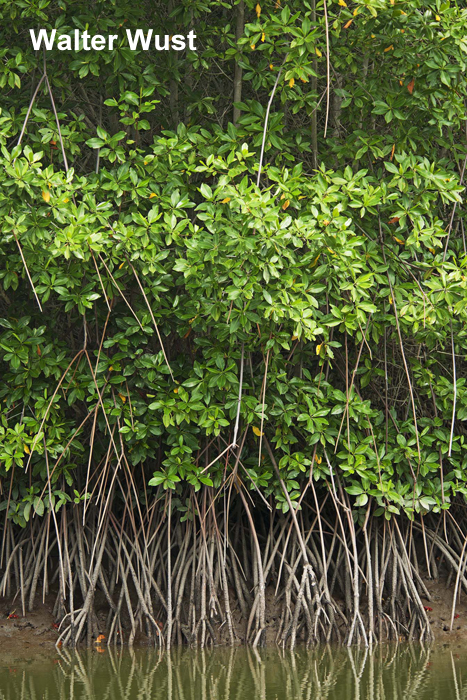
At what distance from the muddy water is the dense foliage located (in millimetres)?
962

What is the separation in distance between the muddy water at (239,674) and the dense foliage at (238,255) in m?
0.96

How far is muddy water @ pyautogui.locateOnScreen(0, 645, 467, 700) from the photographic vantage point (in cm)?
445

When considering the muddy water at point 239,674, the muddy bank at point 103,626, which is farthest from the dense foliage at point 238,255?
the muddy water at point 239,674

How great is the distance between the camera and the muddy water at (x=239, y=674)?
4449mm

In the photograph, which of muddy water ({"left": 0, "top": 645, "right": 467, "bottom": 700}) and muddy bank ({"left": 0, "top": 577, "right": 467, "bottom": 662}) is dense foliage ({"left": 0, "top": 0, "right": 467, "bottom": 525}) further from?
muddy water ({"left": 0, "top": 645, "right": 467, "bottom": 700})

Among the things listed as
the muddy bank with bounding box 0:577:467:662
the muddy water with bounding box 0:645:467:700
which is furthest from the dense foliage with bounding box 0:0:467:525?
the muddy water with bounding box 0:645:467:700

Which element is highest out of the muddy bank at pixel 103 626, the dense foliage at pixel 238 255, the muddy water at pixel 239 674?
the dense foliage at pixel 238 255

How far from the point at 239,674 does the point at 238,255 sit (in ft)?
7.69

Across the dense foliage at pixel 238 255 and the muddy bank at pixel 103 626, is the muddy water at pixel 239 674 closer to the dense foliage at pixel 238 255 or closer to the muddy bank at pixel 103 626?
the muddy bank at pixel 103 626

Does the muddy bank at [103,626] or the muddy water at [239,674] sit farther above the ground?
the muddy water at [239,674]

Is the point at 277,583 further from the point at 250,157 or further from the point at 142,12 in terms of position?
the point at 142,12

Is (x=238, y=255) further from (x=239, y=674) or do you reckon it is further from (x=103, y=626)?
(x=103, y=626)

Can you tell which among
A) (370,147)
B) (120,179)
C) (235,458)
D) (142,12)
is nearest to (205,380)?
(235,458)

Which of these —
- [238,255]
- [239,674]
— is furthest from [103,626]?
[238,255]
